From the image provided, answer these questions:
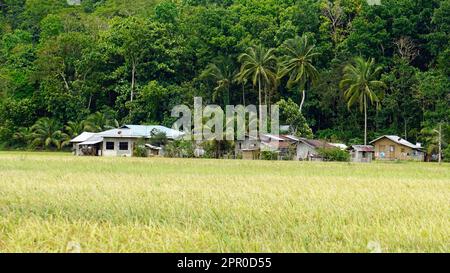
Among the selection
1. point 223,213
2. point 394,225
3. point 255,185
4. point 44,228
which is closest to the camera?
point 44,228

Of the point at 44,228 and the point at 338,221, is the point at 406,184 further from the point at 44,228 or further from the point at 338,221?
the point at 44,228

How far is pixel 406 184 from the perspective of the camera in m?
15.6

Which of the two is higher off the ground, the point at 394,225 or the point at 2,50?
the point at 2,50

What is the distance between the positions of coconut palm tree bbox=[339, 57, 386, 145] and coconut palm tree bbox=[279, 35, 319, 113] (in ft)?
9.57

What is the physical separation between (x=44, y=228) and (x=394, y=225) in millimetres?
4048

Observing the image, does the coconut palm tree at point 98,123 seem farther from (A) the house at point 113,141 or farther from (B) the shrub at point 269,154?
(B) the shrub at point 269,154

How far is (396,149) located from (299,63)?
10121 mm

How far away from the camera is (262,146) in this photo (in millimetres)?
40688

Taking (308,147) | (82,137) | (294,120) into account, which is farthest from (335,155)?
(82,137)

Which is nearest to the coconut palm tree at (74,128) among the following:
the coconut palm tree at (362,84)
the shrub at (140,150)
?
the shrub at (140,150)

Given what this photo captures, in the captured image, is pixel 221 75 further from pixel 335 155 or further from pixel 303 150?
pixel 335 155

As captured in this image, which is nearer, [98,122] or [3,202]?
[3,202]
